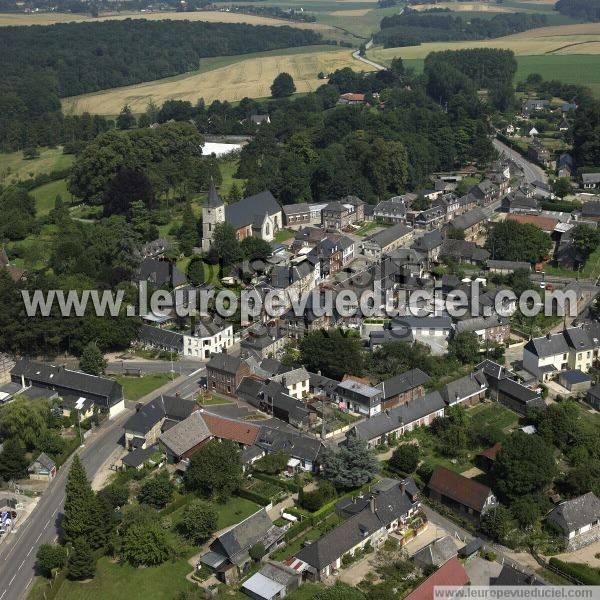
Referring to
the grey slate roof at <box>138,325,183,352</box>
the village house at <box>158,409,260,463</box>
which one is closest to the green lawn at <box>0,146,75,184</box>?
the grey slate roof at <box>138,325,183,352</box>

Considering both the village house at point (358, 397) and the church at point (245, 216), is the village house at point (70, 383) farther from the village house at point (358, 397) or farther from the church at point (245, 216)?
the church at point (245, 216)

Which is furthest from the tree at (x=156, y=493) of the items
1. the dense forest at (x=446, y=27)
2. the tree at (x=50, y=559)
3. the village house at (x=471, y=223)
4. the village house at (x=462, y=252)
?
the dense forest at (x=446, y=27)

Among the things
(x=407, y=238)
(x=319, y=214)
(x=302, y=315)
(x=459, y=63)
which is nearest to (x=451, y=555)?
(x=302, y=315)

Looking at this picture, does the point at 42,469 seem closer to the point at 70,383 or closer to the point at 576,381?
the point at 70,383

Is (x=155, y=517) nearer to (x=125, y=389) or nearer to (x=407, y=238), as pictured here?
(x=125, y=389)

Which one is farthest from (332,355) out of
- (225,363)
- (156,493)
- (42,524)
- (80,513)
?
(42,524)

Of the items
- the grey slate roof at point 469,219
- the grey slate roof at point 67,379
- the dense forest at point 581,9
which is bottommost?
the grey slate roof at point 67,379
